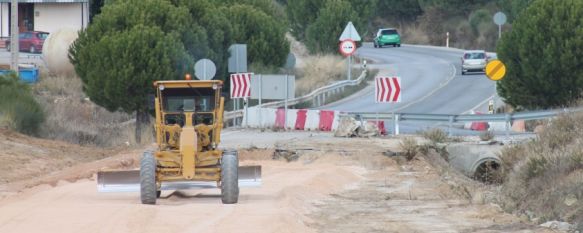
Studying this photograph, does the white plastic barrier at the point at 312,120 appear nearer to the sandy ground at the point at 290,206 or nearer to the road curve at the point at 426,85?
the road curve at the point at 426,85

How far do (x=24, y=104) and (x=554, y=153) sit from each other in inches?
785

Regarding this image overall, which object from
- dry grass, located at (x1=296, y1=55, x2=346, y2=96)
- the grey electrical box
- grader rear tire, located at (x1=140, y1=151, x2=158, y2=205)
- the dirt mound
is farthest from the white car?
grader rear tire, located at (x1=140, y1=151, x2=158, y2=205)

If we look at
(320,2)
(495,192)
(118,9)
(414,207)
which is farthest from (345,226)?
(320,2)

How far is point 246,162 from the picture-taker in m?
31.2

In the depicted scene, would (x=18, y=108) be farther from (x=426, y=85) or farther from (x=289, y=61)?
(x=426, y=85)

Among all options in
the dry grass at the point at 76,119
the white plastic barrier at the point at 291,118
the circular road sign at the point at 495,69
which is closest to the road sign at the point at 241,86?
the white plastic barrier at the point at 291,118

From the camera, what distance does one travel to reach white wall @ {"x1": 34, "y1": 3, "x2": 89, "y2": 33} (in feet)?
248

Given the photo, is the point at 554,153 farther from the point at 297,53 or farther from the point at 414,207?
the point at 297,53

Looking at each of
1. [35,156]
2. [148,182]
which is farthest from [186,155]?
[35,156]

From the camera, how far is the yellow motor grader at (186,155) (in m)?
20.6

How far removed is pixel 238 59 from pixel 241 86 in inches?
162

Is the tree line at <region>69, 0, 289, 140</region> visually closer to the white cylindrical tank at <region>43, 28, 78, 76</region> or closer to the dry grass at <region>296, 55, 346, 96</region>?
the white cylindrical tank at <region>43, 28, 78, 76</region>

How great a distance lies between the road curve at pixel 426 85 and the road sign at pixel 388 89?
445 inches

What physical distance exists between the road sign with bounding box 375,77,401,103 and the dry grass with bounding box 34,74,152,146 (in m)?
7.05
